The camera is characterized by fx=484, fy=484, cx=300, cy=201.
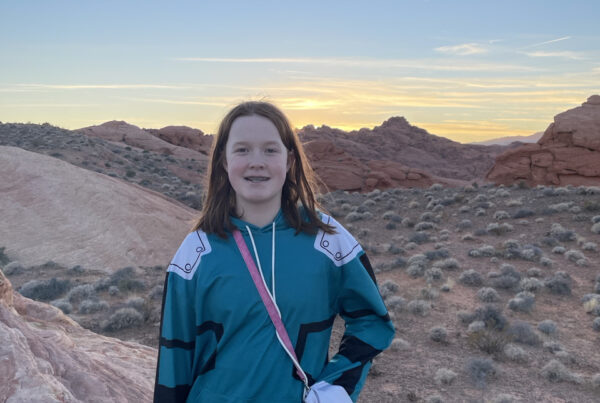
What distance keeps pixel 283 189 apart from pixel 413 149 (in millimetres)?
63778

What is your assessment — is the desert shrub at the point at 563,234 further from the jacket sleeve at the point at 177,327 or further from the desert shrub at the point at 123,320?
the jacket sleeve at the point at 177,327

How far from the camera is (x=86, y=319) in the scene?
26.3 ft

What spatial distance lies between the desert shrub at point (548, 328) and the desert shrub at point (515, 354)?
118cm

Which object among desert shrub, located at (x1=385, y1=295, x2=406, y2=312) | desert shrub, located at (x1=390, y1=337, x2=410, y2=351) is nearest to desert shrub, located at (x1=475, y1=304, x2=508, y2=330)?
desert shrub, located at (x1=385, y1=295, x2=406, y2=312)

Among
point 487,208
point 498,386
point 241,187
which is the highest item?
point 241,187

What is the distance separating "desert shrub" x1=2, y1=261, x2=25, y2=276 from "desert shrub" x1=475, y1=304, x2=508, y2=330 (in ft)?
32.5

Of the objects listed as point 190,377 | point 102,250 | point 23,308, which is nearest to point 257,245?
point 190,377

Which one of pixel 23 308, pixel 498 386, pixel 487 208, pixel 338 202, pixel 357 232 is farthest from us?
pixel 338 202

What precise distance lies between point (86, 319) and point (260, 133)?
285 inches

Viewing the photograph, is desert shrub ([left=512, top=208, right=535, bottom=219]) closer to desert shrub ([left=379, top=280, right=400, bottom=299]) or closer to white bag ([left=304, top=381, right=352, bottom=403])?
desert shrub ([left=379, top=280, right=400, bottom=299])

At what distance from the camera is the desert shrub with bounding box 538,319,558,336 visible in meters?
7.71

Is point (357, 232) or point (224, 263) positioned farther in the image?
point (357, 232)

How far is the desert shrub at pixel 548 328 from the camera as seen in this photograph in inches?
304

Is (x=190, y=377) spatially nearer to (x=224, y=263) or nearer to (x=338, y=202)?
(x=224, y=263)
